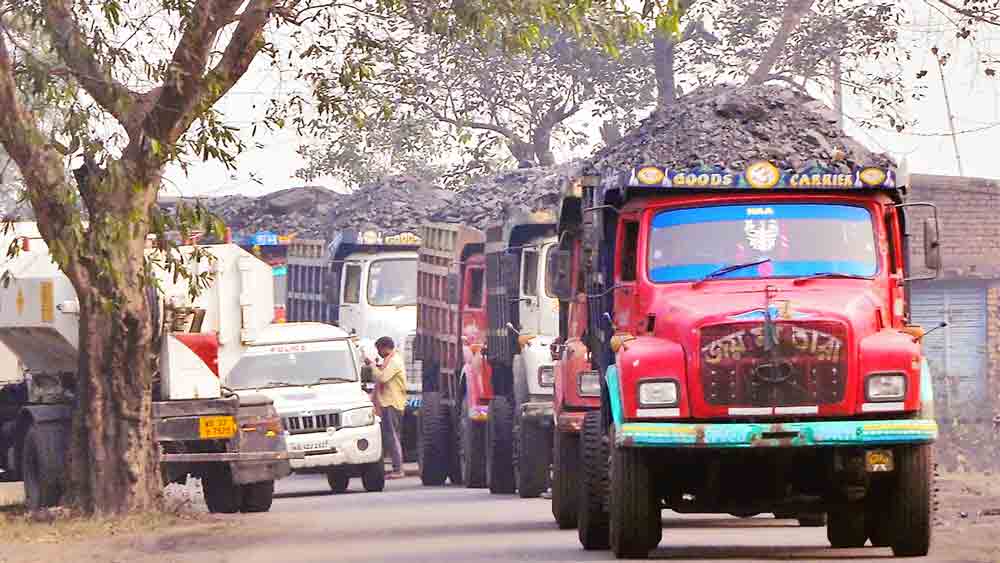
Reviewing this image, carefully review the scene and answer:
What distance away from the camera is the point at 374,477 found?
1039 inches

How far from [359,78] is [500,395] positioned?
17.8 ft

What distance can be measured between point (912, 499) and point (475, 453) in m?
12.5

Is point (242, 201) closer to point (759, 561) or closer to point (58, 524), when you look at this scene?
point (58, 524)

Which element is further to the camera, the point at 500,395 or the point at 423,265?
the point at 423,265

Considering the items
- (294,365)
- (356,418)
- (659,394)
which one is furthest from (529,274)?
(659,394)

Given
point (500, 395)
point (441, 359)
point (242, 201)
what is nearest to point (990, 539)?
point (500, 395)

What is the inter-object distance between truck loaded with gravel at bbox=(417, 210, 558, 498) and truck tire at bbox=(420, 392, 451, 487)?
1 centimetres

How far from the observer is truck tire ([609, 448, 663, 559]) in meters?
13.4

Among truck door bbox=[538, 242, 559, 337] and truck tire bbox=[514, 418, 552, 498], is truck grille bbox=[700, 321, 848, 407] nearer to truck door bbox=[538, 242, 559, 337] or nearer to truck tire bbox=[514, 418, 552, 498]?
truck tire bbox=[514, 418, 552, 498]

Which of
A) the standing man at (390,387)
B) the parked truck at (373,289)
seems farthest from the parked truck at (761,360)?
the parked truck at (373,289)

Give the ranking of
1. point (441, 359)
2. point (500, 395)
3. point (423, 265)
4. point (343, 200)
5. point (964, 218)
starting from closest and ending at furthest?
point (500, 395)
point (441, 359)
point (423, 265)
point (964, 218)
point (343, 200)

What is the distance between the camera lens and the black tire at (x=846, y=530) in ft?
48.0

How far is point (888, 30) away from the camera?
42.5 metres

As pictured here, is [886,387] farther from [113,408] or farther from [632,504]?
[113,408]
